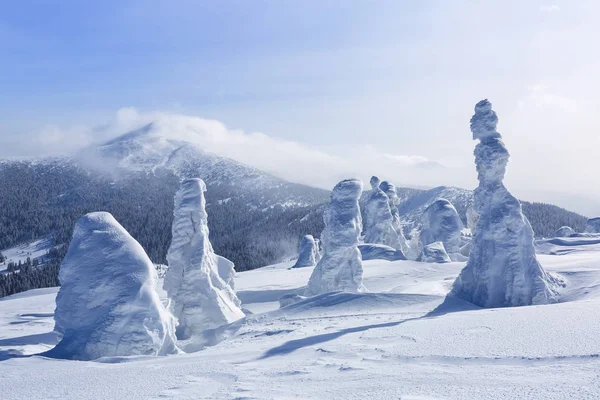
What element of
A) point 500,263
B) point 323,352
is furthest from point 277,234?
point 323,352

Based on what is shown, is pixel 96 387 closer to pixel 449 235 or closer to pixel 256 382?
→ pixel 256 382

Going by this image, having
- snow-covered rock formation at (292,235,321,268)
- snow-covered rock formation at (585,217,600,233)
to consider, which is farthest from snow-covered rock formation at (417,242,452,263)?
snow-covered rock formation at (585,217,600,233)

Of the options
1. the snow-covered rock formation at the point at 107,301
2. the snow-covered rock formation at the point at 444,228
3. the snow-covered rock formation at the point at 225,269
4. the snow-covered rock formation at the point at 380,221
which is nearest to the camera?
the snow-covered rock formation at the point at 107,301

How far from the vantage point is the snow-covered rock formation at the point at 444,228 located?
171 feet

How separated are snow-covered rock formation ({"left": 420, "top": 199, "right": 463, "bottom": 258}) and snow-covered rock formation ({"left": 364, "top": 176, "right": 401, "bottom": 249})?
21.1 feet

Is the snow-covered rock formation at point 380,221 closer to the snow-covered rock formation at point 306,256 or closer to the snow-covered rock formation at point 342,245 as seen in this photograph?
the snow-covered rock formation at point 306,256

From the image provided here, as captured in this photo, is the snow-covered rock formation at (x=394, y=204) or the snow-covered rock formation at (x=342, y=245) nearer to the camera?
the snow-covered rock formation at (x=342, y=245)

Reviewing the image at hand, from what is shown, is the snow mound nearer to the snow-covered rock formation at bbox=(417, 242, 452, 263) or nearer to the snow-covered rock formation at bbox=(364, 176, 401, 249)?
the snow-covered rock formation at bbox=(417, 242, 452, 263)

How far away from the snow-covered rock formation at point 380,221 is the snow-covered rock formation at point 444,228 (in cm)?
643

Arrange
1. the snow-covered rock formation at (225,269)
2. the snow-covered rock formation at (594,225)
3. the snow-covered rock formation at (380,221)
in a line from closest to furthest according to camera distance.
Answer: the snow-covered rock formation at (225,269), the snow-covered rock formation at (380,221), the snow-covered rock formation at (594,225)

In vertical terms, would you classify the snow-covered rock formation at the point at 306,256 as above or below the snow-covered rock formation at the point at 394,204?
below

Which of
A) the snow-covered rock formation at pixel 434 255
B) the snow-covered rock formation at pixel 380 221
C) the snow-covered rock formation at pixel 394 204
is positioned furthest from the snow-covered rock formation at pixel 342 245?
the snow-covered rock formation at pixel 394 204

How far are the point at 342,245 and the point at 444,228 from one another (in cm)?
2677

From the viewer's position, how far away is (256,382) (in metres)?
8.69
